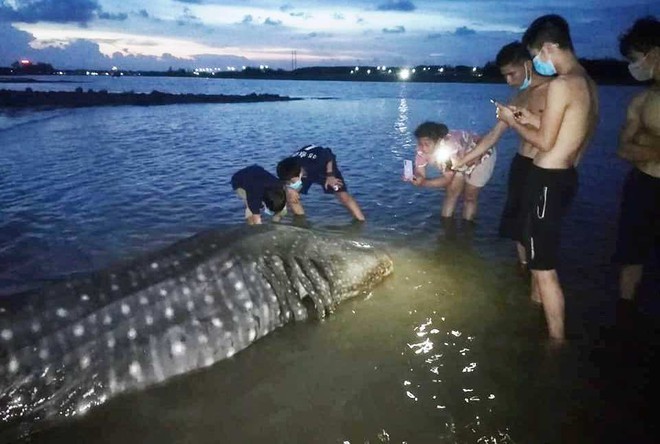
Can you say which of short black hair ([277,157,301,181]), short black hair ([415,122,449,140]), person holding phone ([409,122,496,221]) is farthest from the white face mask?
short black hair ([277,157,301,181])

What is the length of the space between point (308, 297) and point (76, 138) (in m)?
17.3

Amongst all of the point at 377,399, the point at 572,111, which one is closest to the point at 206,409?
the point at 377,399

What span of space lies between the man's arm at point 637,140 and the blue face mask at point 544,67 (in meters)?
1.14

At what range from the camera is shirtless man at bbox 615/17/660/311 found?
4.66 meters

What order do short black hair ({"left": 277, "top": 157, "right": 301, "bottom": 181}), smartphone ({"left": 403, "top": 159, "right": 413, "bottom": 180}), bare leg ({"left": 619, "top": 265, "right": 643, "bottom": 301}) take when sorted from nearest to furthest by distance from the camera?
bare leg ({"left": 619, "top": 265, "right": 643, "bottom": 301}) < short black hair ({"left": 277, "top": 157, "right": 301, "bottom": 181}) < smartphone ({"left": 403, "top": 159, "right": 413, "bottom": 180})

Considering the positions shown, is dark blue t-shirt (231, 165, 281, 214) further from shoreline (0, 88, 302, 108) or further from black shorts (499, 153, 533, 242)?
shoreline (0, 88, 302, 108)

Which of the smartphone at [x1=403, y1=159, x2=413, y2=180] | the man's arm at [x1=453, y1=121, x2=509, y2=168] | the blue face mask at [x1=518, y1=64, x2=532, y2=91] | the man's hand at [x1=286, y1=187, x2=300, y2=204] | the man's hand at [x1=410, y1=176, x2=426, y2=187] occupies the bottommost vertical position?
the man's hand at [x1=286, y1=187, x2=300, y2=204]

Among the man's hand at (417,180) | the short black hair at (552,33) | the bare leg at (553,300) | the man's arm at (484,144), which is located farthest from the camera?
the man's hand at (417,180)

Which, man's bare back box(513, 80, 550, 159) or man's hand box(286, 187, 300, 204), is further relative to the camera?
man's hand box(286, 187, 300, 204)

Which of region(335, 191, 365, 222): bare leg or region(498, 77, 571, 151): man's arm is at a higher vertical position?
region(498, 77, 571, 151): man's arm

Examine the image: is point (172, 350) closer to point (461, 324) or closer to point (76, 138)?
point (461, 324)

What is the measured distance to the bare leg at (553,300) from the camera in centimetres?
451

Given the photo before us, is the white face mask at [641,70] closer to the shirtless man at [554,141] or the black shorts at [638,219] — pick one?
the shirtless man at [554,141]

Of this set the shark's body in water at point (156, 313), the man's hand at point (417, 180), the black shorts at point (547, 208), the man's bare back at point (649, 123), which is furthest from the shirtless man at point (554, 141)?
the man's hand at point (417, 180)
